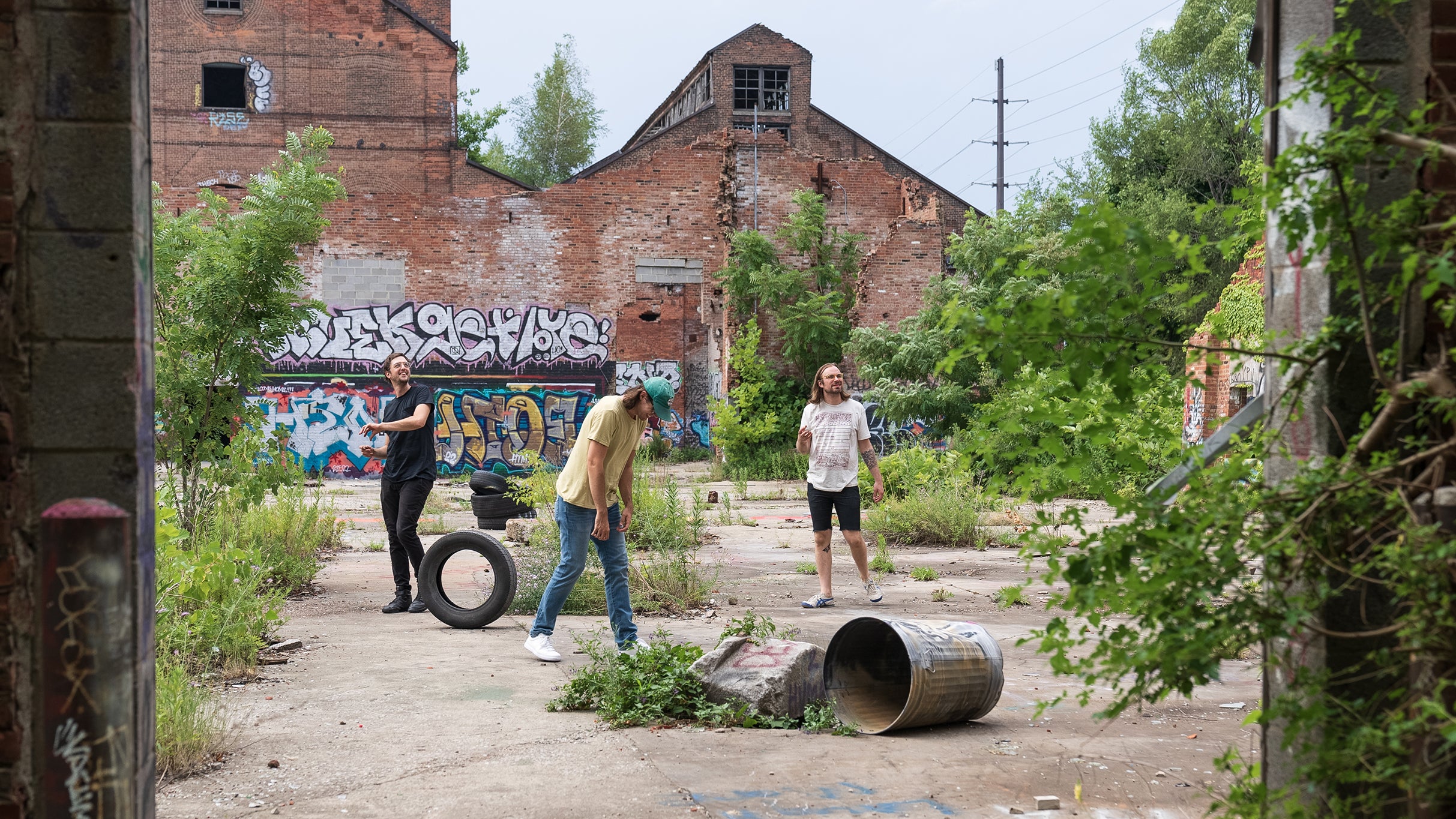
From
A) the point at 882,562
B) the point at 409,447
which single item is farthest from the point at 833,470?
the point at 409,447

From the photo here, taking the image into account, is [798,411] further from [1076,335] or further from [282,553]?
[1076,335]

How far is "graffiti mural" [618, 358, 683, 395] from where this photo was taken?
84.6 ft

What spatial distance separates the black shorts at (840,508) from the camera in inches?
329

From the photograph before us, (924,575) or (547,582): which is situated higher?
(547,582)

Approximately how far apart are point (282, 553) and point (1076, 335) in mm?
8119

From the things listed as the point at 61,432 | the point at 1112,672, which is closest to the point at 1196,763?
the point at 1112,672

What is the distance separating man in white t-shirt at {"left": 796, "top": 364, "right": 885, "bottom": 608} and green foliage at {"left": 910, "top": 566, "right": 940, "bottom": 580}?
131 centimetres

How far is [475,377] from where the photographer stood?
24.8 metres

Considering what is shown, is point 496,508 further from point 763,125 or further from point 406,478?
point 763,125

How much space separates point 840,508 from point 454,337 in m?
17.9

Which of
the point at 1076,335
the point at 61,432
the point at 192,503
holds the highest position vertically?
the point at 1076,335

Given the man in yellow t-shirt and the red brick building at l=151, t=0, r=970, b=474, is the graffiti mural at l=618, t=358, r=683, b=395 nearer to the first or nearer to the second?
the red brick building at l=151, t=0, r=970, b=474

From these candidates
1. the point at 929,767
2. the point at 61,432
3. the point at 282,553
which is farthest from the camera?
the point at 282,553

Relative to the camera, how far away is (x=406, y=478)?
8.22 m
